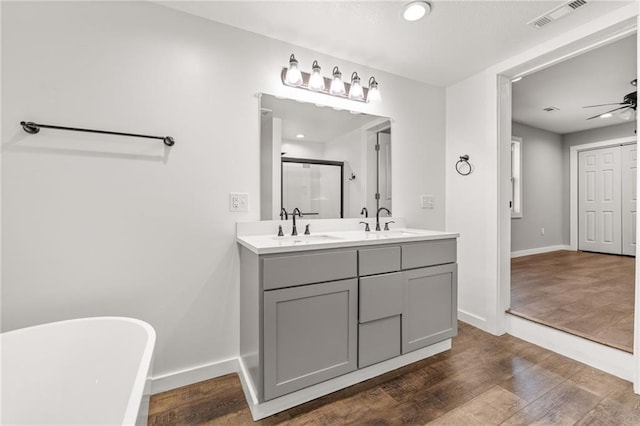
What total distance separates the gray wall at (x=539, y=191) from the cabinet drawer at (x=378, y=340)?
14.0ft

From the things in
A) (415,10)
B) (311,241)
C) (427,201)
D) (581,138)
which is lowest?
(311,241)

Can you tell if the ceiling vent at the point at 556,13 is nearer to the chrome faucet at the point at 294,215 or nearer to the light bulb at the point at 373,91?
the light bulb at the point at 373,91

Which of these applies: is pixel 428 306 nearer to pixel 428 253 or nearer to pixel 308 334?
pixel 428 253

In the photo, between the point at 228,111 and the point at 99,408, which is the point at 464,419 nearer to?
the point at 99,408

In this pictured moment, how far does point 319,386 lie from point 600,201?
6.45m

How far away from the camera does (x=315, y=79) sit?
2.07 metres

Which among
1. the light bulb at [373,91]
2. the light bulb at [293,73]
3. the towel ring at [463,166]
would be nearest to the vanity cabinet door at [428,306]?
the towel ring at [463,166]

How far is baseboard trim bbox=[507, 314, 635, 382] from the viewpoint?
5.88 ft

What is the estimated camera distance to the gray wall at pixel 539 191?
5098 millimetres

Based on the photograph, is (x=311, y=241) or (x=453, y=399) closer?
(x=453, y=399)

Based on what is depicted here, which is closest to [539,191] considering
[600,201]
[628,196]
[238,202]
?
[600,201]

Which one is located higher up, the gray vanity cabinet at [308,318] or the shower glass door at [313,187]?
the shower glass door at [313,187]

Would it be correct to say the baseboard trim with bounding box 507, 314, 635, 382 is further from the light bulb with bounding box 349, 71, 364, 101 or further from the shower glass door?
the light bulb with bounding box 349, 71, 364, 101

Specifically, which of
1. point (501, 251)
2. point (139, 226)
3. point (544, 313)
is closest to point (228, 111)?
point (139, 226)
